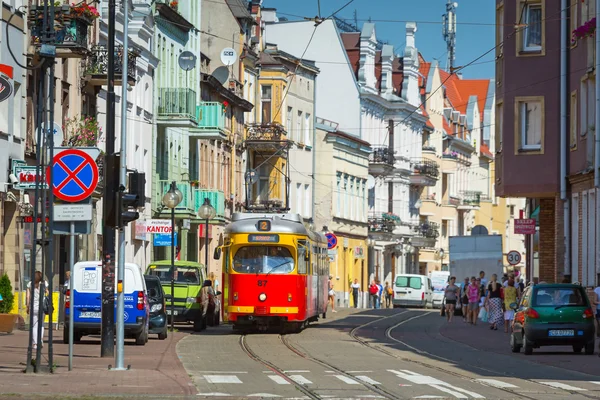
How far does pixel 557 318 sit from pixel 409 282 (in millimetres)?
51497

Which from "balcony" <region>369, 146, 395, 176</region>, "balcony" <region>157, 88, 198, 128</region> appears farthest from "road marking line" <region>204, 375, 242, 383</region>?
"balcony" <region>369, 146, 395, 176</region>

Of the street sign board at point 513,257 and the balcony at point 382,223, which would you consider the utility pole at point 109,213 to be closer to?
the street sign board at point 513,257

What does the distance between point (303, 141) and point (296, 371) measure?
2359 inches

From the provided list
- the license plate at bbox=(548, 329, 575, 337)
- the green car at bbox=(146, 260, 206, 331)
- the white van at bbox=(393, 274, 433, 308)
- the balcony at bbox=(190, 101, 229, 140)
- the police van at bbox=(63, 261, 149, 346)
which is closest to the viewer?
→ the license plate at bbox=(548, 329, 575, 337)

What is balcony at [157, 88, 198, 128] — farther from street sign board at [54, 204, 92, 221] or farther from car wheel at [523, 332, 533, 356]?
street sign board at [54, 204, 92, 221]

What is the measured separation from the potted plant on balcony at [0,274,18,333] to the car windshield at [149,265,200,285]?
261 inches

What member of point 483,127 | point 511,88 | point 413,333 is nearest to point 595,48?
point 511,88

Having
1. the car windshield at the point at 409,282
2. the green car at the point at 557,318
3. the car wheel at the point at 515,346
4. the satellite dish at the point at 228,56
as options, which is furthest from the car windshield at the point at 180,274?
the car windshield at the point at 409,282

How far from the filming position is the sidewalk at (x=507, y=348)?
27.9 m

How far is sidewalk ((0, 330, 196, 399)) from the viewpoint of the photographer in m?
18.7

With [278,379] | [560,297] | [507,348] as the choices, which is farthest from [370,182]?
[278,379]

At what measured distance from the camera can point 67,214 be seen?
72.9 feet

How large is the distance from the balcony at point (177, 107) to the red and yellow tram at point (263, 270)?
2024 cm

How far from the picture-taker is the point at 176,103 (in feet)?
197
